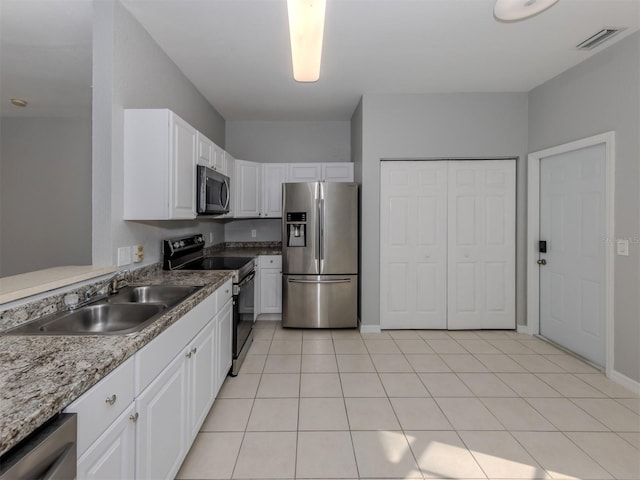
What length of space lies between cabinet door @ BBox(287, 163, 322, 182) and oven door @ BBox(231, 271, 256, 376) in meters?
1.76

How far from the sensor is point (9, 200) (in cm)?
467

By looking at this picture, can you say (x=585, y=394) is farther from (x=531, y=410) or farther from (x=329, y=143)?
(x=329, y=143)

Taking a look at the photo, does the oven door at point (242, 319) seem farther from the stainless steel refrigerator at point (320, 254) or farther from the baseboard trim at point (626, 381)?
the baseboard trim at point (626, 381)

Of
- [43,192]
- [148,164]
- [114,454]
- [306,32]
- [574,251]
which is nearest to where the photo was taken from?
[114,454]

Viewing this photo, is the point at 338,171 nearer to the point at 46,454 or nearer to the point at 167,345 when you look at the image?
the point at 167,345

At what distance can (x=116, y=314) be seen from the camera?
177cm

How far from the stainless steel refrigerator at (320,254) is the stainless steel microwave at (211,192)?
76 centimetres

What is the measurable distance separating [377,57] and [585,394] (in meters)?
3.21

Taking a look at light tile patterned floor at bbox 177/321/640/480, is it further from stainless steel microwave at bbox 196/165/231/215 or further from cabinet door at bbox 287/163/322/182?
cabinet door at bbox 287/163/322/182

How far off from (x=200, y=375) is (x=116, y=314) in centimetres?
57

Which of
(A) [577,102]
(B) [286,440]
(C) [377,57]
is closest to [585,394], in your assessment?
(B) [286,440]

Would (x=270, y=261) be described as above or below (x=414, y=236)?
below

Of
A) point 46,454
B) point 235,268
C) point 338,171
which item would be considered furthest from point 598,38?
point 46,454

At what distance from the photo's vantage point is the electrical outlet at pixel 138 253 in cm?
238
